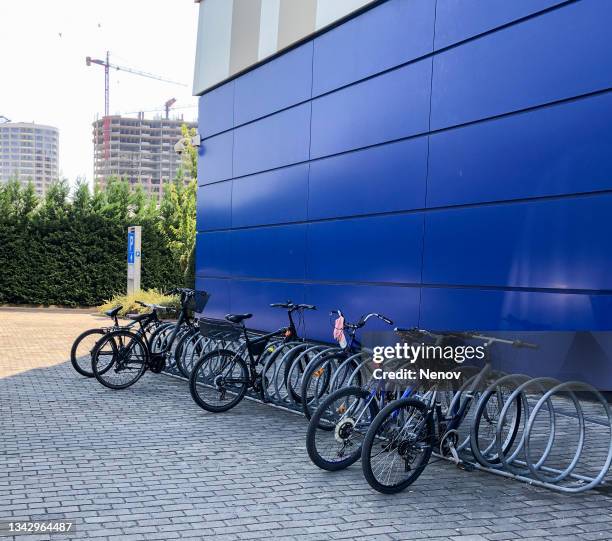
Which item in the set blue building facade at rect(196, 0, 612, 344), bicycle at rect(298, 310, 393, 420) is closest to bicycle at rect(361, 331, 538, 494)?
bicycle at rect(298, 310, 393, 420)

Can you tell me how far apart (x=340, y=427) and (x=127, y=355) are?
4.04 meters

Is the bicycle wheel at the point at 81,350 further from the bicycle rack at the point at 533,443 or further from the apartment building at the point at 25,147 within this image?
the apartment building at the point at 25,147

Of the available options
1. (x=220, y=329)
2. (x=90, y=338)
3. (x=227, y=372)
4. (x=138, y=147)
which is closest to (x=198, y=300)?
(x=90, y=338)

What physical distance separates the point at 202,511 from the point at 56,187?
64.0ft

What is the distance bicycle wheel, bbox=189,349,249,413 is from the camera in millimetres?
6754

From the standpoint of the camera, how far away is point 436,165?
8953 mm

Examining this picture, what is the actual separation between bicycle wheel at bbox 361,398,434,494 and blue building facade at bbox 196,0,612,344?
123 inches

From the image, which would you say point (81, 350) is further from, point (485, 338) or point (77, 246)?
point (77, 246)

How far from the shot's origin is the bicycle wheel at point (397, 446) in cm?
450

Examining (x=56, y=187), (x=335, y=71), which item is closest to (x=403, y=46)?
(x=335, y=71)

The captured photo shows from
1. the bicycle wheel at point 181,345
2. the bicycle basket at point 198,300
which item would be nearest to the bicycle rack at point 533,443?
the bicycle wheel at point 181,345

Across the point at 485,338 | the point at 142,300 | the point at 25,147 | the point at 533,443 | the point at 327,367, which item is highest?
the point at 25,147

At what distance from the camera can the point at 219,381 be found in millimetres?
6832

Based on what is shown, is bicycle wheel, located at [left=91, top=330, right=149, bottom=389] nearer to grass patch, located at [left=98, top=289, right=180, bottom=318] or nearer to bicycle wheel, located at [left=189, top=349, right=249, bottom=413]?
bicycle wheel, located at [left=189, top=349, right=249, bottom=413]
